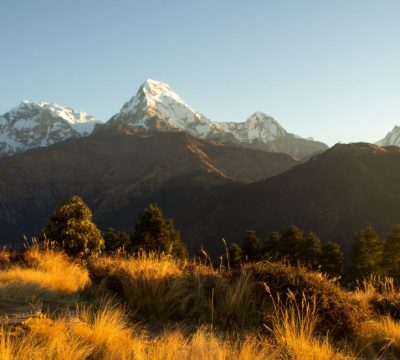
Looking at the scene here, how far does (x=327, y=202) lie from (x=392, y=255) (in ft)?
401

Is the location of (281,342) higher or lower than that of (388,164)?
lower

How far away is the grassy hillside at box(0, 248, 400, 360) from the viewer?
4750 millimetres

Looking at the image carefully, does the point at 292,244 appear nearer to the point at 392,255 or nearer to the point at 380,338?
the point at 392,255

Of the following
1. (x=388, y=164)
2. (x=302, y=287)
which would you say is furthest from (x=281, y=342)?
(x=388, y=164)

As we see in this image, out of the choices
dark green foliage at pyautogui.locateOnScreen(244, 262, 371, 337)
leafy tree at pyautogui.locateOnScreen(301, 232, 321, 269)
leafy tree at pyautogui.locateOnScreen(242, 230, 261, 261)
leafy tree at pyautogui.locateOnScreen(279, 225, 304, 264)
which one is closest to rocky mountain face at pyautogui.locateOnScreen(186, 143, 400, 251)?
leafy tree at pyautogui.locateOnScreen(242, 230, 261, 261)

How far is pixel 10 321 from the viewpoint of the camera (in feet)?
18.2

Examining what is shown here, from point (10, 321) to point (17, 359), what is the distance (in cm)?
211

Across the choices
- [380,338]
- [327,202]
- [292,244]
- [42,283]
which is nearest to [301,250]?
[292,244]

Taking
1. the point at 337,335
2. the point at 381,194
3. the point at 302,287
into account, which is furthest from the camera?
the point at 381,194

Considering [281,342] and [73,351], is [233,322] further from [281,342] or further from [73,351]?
[73,351]

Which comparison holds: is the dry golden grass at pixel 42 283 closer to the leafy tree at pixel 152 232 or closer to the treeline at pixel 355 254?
the treeline at pixel 355 254

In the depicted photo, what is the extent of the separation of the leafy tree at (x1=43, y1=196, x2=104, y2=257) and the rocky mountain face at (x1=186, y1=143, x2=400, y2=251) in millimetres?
122665

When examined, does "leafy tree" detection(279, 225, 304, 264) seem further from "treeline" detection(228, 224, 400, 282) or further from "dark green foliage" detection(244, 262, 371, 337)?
"dark green foliage" detection(244, 262, 371, 337)

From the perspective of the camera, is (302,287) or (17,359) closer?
(17,359)
